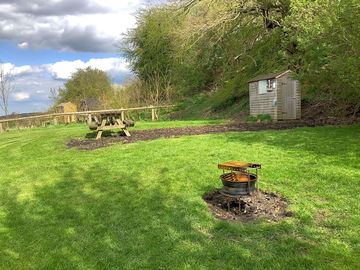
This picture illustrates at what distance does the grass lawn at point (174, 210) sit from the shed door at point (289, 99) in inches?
194

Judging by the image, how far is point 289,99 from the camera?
1472cm

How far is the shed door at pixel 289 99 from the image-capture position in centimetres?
1473

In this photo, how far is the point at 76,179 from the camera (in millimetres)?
7895

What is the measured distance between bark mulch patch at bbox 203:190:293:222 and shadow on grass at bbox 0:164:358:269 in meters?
0.22

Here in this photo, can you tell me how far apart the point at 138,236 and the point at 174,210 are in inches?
33.7

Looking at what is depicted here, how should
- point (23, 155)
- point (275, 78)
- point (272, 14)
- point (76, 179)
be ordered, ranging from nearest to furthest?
point (76, 179) < point (23, 155) < point (275, 78) < point (272, 14)

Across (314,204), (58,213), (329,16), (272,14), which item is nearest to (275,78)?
(329,16)

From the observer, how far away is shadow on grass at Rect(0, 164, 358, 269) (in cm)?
439

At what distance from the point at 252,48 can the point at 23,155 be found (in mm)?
13528

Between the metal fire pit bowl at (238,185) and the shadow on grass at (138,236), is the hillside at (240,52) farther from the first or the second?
the shadow on grass at (138,236)

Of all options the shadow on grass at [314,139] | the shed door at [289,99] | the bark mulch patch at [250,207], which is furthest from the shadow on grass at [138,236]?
the shed door at [289,99]

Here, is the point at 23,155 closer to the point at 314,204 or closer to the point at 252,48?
the point at 314,204

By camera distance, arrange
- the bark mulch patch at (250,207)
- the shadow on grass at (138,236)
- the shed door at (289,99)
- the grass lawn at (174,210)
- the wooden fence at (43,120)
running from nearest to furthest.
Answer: the shadow on grass at (138,236) → the grass lawn at (174,210) → the bark mulch patch at (250,207) → the shed door at (289,99) → the wooden fence at (43,120)

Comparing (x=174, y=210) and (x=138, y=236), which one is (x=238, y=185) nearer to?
(x=174, y=210)
